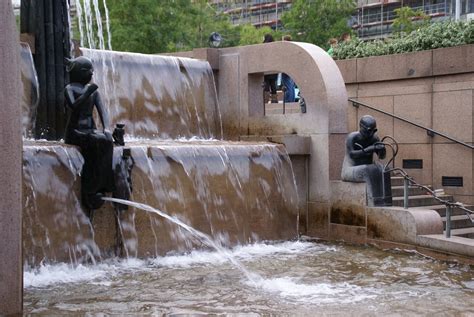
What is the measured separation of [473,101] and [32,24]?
27.3ft

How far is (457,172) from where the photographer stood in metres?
14.3

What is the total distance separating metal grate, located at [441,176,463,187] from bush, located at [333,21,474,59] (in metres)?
2.90

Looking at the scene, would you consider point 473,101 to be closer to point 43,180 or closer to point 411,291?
point 411,291

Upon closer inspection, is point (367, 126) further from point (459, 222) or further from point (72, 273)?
point (72, 273)

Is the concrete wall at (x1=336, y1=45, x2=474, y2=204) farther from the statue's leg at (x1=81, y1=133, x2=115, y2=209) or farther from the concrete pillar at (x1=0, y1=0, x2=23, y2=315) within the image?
the concrete pillar at (x1=0, y1=0, x2=23, y2=315)

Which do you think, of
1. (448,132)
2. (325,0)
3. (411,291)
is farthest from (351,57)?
(325,0)

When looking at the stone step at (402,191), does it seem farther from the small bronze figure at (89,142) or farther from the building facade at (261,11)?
the building facade at (261,11)

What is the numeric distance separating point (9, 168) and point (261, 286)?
11.4 ft

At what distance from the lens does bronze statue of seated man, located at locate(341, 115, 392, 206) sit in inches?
481

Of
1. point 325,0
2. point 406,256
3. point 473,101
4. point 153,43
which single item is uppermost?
point 325,0

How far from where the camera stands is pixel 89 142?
31.9ft

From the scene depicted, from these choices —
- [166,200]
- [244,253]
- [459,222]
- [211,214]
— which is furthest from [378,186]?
[166,200]

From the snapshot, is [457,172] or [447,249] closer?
[447,249]

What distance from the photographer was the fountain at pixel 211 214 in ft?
26.7
